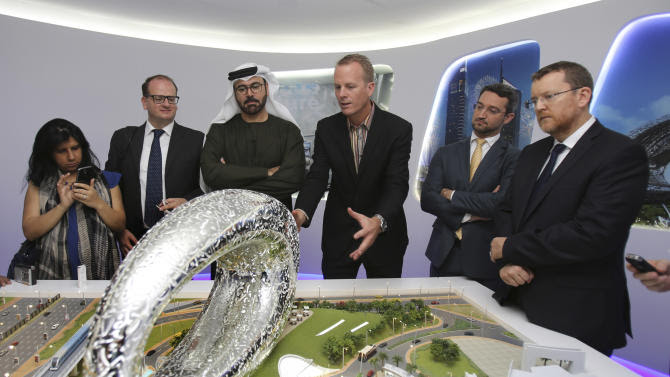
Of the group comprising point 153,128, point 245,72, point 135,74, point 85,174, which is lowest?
point 85,174

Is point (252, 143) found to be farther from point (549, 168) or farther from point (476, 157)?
point (549, 168)

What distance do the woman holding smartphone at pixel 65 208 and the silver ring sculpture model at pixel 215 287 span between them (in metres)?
1.64

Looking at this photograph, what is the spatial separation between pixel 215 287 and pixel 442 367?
2.48 feet

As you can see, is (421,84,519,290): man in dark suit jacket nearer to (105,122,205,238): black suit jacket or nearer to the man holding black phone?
the man holding black phone

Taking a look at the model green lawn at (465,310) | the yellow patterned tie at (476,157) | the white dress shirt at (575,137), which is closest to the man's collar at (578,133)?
the white dress shirt at (575,137)

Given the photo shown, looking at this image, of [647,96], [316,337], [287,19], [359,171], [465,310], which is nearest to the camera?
[316,337]

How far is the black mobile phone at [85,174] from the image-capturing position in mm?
2283

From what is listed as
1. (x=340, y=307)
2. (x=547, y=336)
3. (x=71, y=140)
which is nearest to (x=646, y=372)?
(x=547, y=336)

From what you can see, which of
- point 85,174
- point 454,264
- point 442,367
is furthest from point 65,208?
point 454,264

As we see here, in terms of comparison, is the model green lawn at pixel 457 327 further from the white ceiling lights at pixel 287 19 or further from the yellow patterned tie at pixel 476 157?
the white ceiling lights at pixel 287 19

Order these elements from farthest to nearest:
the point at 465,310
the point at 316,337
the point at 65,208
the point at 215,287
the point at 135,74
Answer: the point at 135,74 → the point at 65,208 → the point at 465,310 → the point at 316,337 → the point at 215,287

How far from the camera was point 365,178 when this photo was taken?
8.15ft

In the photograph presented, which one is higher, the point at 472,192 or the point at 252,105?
the point at 252,105

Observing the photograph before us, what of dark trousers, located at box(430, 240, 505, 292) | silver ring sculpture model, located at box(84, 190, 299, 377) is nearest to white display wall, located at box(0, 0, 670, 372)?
dark trousers, located at box(430, 240, 505, 292)
